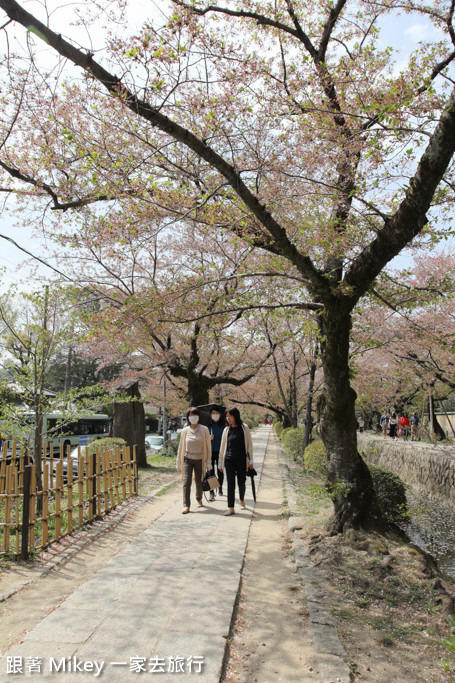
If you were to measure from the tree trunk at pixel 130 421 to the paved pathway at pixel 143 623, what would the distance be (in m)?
9.10

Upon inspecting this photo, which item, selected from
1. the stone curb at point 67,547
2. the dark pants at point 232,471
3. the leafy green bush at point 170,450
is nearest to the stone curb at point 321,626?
the dark pants at point 232,471

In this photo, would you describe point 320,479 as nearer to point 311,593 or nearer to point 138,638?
point 311,593

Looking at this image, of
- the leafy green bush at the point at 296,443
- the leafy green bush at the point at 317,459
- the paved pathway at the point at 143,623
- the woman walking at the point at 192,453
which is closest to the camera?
the paved pathway at the point at 143,623

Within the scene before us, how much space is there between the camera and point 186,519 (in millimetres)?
7055

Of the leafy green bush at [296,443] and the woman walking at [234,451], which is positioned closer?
the woman walking at [234,451]

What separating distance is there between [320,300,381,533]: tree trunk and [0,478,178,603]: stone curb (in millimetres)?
3179

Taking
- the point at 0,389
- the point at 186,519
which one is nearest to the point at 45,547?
the point at 186,519

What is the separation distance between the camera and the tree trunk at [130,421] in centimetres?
1448

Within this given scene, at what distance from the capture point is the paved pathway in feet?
9.31

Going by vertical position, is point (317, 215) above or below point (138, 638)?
above

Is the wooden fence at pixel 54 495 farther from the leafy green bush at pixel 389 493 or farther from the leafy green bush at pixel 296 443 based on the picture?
the leafy green bush at pixel 296 443

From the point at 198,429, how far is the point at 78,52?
5329 millimetres

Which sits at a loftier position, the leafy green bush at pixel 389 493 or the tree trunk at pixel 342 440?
the tree trunk at pixel 342 440

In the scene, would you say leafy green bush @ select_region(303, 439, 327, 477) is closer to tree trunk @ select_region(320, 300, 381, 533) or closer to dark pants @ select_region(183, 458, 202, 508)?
dark pants @ select_region(183, 458, 202, 508)
